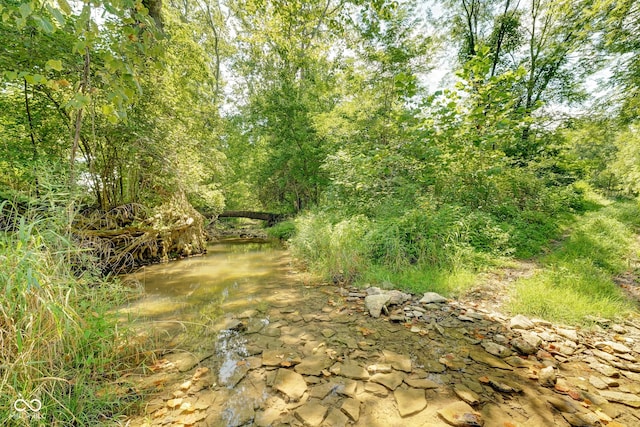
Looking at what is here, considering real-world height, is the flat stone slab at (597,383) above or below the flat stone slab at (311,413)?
below

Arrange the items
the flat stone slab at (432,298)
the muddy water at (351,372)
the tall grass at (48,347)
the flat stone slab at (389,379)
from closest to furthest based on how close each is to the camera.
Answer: the tall grass at (48,347) → the muddy water at (351,372) → the flat stone slab at (389,379) → the flat stone slab at (432,298)

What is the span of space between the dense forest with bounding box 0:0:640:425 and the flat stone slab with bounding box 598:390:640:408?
3.55ft

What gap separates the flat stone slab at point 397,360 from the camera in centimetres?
220

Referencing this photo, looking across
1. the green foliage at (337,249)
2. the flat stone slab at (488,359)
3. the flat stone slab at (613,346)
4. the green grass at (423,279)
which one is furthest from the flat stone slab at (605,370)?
the green foliage at (337,249)

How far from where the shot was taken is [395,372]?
2.15 meters

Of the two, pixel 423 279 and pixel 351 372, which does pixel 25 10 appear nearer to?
pixel 351 372

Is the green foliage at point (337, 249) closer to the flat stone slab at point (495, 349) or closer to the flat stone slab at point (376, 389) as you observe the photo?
the flat stone slab at point (495, 349)

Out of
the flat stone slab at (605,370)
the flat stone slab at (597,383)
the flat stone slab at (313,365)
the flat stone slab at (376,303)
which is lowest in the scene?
the flat stone slab at (605,370)

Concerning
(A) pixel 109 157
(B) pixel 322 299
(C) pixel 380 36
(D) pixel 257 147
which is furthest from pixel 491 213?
(D) pixel 257 147

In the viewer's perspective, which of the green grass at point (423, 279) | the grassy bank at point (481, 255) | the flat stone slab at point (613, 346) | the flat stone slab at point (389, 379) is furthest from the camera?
the green grass at point (423, 279)

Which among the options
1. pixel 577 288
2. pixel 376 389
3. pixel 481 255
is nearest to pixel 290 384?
pixel 376 389

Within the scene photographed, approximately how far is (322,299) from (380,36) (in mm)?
9394

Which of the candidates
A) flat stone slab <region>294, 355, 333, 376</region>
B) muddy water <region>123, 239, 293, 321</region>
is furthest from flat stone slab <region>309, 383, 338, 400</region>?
muddy water <region>123, 239, 293, 321</region>

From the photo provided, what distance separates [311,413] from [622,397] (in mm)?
2254
